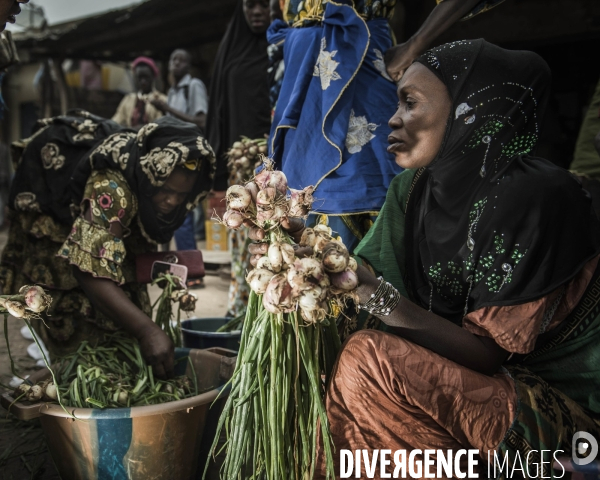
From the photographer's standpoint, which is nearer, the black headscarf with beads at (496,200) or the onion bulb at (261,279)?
the onion bulb at (261,279)

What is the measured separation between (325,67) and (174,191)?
0.88m

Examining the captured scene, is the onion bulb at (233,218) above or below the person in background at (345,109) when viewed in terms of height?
below

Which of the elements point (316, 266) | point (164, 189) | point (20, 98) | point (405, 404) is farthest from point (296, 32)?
point (20, 98)

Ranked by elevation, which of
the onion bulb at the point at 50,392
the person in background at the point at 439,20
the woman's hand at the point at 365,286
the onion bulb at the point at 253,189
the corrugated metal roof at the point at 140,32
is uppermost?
the corrugated metal roof at the point at 140,32

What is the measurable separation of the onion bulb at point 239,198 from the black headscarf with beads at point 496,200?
71cm

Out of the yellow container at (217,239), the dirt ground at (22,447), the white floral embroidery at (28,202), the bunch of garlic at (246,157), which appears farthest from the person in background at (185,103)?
the white floral embroidery at (28,202)

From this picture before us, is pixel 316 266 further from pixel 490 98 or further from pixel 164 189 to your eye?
pixel 164 189

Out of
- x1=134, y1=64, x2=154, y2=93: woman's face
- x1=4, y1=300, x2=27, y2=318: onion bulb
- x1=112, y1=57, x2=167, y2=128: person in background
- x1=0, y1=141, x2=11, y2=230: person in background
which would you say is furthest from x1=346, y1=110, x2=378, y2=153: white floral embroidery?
x1=0, y1=141, x2=11, y2=230: person in background

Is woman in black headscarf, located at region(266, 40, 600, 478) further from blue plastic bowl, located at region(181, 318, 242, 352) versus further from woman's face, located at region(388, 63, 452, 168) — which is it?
blue plastic bowl, located at region(181, 318, 242, 352)

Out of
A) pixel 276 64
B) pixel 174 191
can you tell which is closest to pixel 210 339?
pixel 174 191

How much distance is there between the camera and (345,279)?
134cm

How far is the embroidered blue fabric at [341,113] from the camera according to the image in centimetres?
228

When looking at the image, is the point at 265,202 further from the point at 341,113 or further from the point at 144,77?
the point at 144,77

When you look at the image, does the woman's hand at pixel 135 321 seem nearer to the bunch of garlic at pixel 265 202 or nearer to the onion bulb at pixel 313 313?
the bunch of garlic at pixel 265 202
